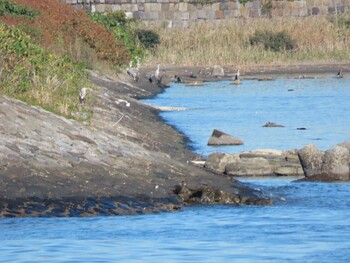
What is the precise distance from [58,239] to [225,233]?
2580 mm

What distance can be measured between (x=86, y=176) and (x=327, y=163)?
5.83 metres

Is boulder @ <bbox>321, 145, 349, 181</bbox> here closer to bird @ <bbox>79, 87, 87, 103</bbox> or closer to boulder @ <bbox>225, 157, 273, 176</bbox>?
boulder @ <bbox>225, 157, 273, 176</bbox>

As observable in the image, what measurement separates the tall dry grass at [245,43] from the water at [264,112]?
7.00 meters

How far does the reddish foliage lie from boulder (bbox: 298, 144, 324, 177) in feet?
66.2

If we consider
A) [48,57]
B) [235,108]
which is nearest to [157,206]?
[48,57]

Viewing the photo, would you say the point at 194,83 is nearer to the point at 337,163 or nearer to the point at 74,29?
the point at 74,29

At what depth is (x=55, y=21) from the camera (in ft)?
161

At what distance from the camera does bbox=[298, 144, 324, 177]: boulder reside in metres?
26.2

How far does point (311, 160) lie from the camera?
86.9 feet

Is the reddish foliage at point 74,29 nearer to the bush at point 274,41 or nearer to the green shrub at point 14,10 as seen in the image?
the green shrub at point 14,10

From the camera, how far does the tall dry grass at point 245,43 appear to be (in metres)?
70.5

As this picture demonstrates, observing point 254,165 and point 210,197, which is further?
point 254,165

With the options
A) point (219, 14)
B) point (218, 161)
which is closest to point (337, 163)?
point (218, 161)

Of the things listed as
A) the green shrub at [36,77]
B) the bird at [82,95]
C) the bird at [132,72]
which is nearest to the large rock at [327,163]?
the green shrub at [36,77]
